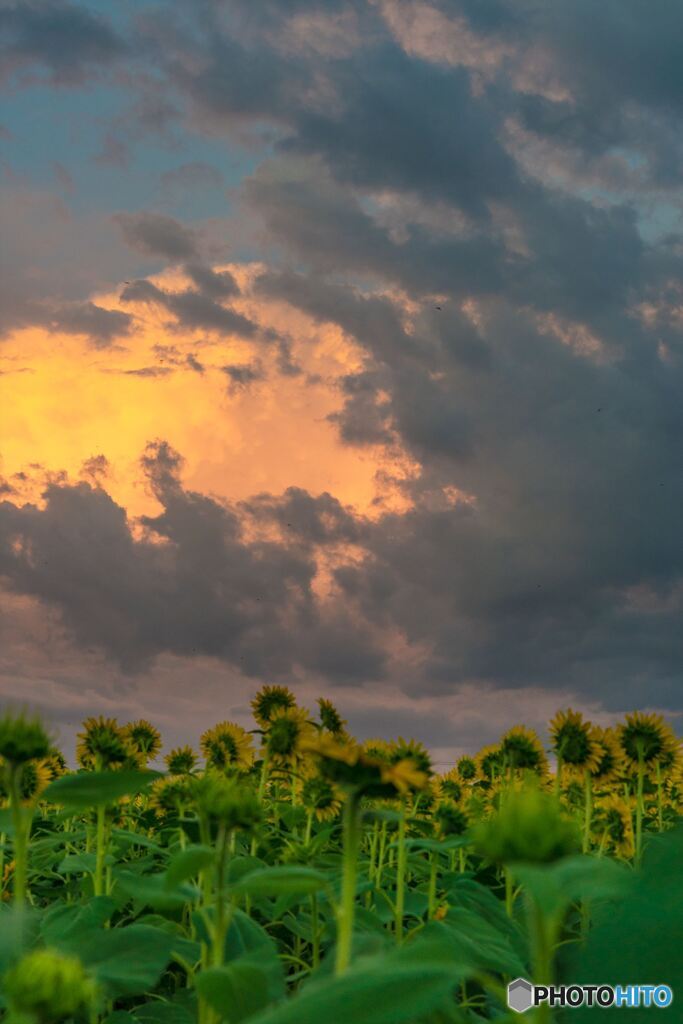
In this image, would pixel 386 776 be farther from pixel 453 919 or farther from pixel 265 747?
pixel 265 747

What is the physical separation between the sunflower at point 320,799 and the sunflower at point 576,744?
3.40 ft

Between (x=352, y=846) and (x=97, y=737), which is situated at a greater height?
(x=97, y=737)

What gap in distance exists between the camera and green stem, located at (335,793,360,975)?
1356mm

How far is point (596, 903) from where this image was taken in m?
3.56

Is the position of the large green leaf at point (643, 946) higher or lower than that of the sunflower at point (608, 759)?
lower

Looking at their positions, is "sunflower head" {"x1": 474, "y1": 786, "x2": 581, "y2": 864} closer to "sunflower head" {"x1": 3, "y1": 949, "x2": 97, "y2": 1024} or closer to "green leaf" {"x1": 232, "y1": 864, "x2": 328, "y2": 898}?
"green leaf" {"x1": 232, "y1": 864, "x2": 328, "y2": 898}

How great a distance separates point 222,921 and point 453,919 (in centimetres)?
81

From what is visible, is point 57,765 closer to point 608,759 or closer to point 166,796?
point 166,796

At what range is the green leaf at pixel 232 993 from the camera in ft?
4.90

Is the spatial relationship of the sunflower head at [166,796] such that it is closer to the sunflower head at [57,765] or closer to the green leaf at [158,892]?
the sunflower head at [57,765]

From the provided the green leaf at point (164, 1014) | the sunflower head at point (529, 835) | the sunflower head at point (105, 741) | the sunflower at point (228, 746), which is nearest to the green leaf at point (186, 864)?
the sunflower head at point (529, 835)

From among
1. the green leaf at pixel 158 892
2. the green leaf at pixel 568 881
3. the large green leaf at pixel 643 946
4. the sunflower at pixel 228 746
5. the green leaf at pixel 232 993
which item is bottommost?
the green leaf at pixel 232 993

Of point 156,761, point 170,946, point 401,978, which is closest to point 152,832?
point 156,761

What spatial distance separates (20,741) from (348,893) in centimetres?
72
